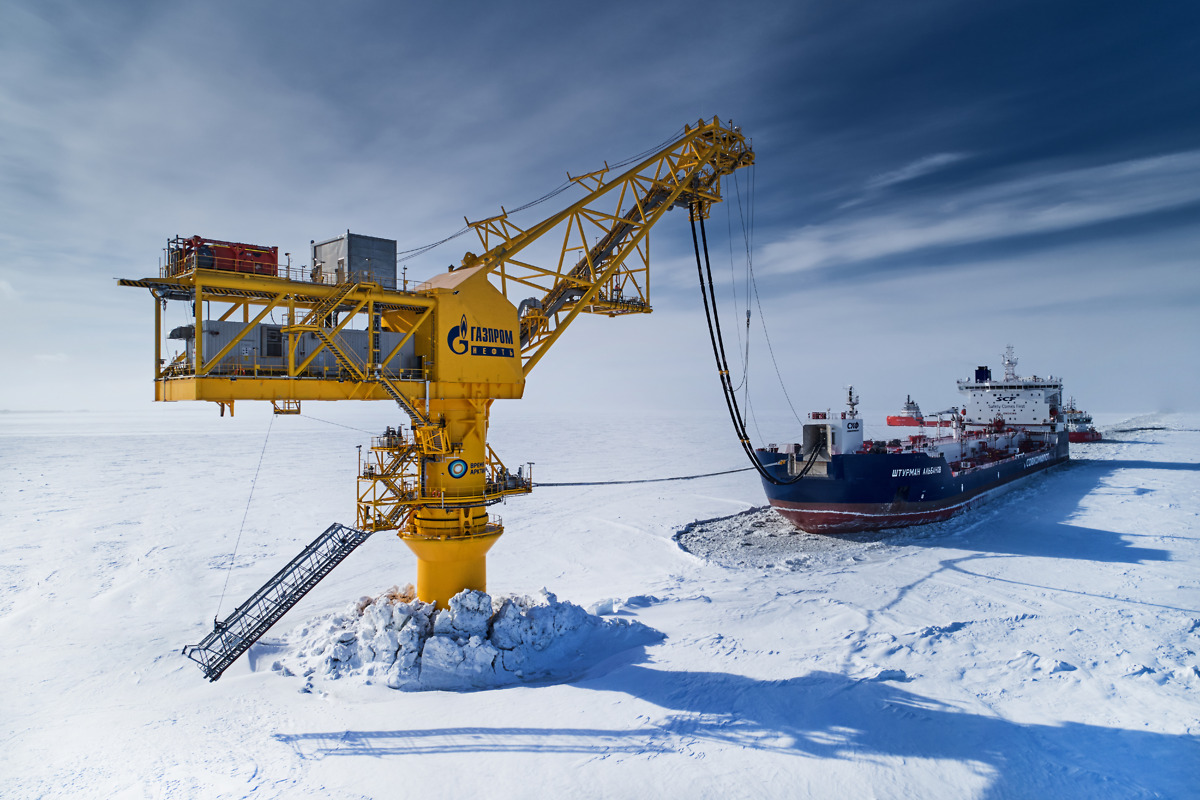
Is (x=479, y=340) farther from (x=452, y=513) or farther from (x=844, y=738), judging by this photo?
(x=844, y=738)

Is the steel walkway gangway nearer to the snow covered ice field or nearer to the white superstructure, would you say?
the snow covered ice field

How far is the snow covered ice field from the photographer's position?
8.73m

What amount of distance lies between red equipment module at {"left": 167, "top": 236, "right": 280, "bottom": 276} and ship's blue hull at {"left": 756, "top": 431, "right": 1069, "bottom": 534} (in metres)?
21.1

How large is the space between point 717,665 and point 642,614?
364cm

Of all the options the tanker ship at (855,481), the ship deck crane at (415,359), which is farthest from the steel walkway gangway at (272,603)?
the tanker ship at (855,481)

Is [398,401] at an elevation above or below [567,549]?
above

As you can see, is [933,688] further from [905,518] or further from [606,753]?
[905,518]

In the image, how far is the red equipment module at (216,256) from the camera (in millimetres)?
11234

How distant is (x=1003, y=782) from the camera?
8.07 meters

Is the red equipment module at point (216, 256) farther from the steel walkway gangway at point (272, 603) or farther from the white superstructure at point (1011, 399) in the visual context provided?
the white superstructure at point (1011, 399)

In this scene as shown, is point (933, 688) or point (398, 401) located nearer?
point (933, 688)

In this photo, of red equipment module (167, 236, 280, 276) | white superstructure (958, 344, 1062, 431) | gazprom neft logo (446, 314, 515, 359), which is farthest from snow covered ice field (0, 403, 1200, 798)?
white superstructure (958, 344, 1062, 431)

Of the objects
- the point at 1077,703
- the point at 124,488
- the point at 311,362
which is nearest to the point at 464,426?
the point at 311,362

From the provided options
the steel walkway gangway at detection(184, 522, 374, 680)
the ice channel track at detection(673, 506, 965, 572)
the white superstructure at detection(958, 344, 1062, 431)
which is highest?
the white superstructure at detection(958, 344, 1062, 431)
